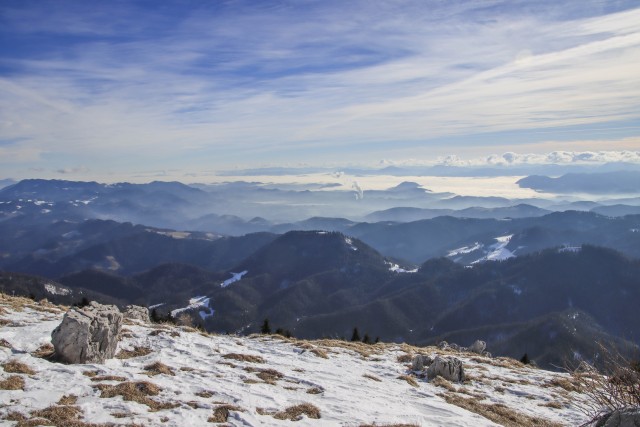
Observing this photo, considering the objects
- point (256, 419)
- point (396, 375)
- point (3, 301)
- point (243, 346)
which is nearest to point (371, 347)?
point (396, 375)

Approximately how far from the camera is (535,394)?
90.5 feet

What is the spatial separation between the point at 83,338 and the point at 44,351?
7.83 ft

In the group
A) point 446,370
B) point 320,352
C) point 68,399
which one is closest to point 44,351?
point 68,399

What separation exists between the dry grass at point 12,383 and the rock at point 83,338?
3.08 metres

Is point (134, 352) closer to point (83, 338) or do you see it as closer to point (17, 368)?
point (83, 338)

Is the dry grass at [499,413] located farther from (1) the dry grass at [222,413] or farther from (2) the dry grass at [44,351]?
(2) the dry grass at [44,351]

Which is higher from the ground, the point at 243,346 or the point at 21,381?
the point at 21,381

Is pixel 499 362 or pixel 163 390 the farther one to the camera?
pixel 499 362

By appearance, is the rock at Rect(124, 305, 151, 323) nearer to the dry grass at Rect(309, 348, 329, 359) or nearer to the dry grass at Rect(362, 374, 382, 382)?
the dry grass at Rect(309, 348, 329, 359)

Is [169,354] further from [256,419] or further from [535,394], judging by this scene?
[535,394]

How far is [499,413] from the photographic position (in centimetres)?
2278

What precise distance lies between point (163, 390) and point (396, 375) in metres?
15.6

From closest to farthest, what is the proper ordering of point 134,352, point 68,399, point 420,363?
point 68,399 → point 134,352 → point 420,363

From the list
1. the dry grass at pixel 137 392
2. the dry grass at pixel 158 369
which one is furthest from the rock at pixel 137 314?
the dry grass at pixel 137 392
